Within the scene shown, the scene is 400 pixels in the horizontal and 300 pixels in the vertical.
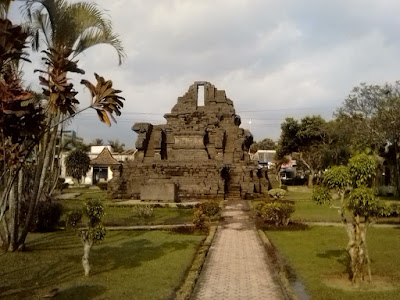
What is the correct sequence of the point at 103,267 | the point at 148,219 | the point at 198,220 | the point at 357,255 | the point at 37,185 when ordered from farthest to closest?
the point at 148,219
the point at 198,220
the point at 37,185
the point at 103,267
the point at 357,255

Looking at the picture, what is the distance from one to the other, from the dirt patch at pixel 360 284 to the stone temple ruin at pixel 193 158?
16804 mm

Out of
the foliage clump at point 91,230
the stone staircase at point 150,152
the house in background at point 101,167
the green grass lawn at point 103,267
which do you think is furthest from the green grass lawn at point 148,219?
the house in background at point 101,167

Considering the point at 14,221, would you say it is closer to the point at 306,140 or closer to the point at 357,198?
the point at 357,198

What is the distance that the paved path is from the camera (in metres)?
7.79

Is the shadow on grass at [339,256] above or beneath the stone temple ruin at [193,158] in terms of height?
beneath

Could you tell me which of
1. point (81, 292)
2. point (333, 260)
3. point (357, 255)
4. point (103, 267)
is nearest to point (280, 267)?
point (333, 260)

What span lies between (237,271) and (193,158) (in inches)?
919

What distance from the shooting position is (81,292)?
7.57 m

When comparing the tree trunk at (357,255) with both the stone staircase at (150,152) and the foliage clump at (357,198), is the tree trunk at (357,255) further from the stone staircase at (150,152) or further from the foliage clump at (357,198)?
the stone staircase at (150,152)

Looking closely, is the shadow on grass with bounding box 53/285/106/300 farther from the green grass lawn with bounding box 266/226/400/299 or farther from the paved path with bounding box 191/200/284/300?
the green grass lawn with bounding box 266/226/400/299

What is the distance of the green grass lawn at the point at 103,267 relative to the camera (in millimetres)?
7691

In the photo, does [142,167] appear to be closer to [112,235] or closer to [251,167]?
[251,167]

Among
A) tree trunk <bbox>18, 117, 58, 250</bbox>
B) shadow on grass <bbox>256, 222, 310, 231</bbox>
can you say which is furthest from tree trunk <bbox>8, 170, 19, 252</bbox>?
shadow on grass <bbox>256, 222, 310, 231</bbox>

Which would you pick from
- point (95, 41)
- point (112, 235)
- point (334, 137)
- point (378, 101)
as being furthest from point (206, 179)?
point (334, 137)
